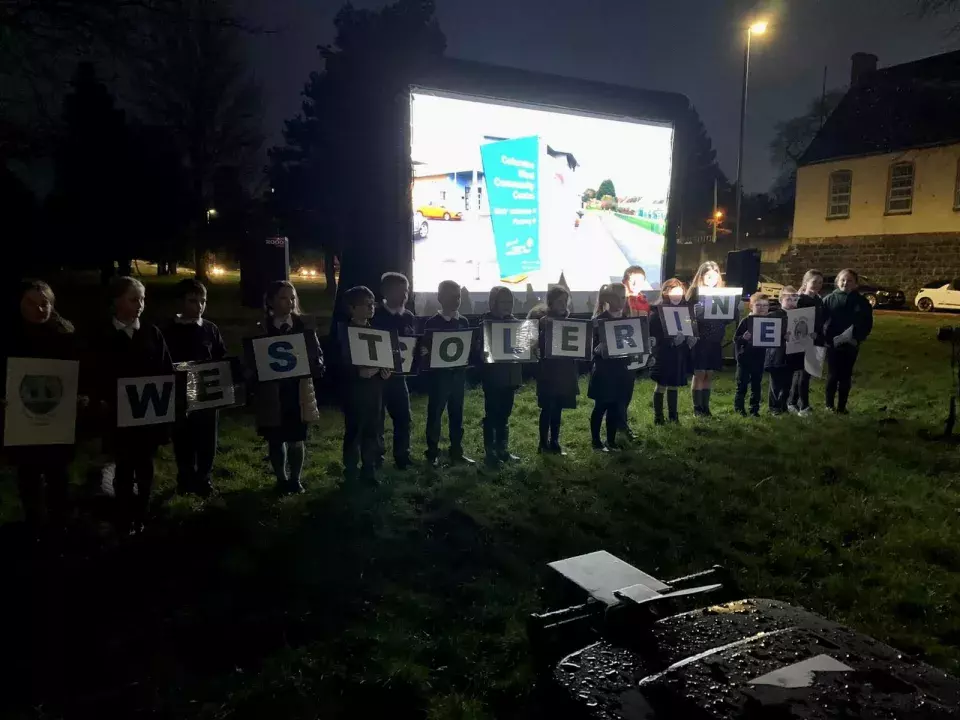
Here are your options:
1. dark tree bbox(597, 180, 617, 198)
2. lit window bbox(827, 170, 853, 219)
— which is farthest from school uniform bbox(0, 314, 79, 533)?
lit window bbox(827, 170, 853, 219)

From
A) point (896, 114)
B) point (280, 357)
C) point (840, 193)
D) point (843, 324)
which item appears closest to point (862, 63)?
point (896, 114)

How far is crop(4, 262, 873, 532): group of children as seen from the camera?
4.98m

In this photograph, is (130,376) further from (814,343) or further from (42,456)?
(814,343)

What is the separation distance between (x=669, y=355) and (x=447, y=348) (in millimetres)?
3201

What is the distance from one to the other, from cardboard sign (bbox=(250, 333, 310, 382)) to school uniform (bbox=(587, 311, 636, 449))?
327 cm

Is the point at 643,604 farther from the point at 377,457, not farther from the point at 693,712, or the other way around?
the point at 377,457

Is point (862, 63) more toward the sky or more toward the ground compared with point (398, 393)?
more toward the sky

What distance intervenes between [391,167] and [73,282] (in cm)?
3227

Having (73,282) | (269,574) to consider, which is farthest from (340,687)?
(73,282)

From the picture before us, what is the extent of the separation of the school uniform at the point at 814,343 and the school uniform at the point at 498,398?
456cm

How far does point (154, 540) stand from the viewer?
4.98m

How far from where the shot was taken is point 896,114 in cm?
3117

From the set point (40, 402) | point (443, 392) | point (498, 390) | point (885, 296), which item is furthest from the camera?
point (885, 296)

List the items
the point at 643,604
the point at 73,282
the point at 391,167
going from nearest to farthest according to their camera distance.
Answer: the point at 643,604 → the point at 391,167 → the point at 73,282
